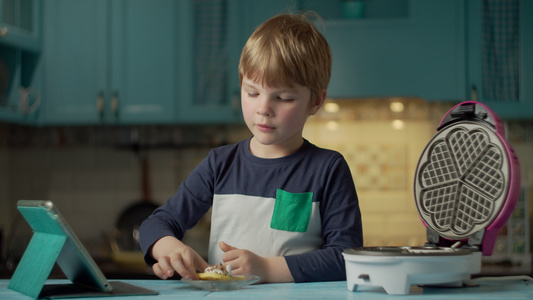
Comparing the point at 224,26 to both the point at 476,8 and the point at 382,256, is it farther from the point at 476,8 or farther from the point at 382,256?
the point at 382,256

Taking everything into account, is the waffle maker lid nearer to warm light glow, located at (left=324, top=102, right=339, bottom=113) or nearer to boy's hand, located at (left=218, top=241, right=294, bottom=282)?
boy's hand, located at (left=218, top=241, right=294, bottom=282)

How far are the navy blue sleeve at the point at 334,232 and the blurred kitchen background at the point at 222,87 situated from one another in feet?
5.25

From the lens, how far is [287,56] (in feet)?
Result: 3.74

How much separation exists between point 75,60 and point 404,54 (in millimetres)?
1451

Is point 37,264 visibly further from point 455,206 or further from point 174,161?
point 174,161

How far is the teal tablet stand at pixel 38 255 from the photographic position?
2.79ft

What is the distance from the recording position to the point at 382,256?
33.7 inches

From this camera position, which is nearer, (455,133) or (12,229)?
(455,133)

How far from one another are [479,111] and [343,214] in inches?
11.8

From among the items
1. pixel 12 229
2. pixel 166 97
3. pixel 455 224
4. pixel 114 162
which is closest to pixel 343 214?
pixel 455 224

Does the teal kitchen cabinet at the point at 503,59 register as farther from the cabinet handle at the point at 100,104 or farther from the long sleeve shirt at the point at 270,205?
the long sleeve shirt at the point at 270,205

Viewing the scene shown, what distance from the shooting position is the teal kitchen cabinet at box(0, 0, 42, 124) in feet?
8.91

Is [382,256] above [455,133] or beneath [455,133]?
beneath

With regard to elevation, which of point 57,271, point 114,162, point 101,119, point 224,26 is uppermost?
point 224,26
